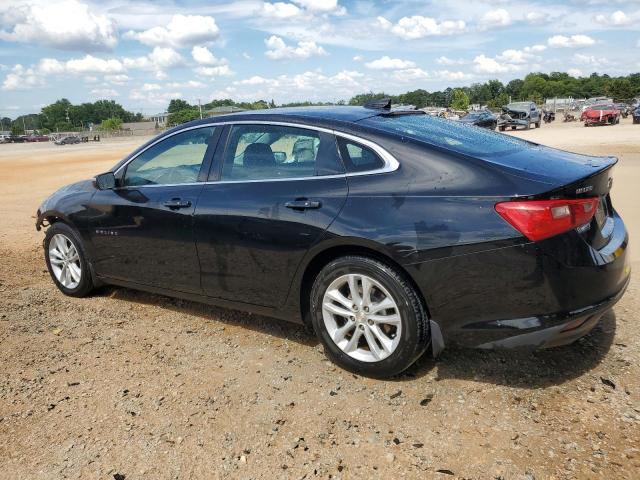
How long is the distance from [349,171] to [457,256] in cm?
88

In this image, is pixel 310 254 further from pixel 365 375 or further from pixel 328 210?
pixel 365 375

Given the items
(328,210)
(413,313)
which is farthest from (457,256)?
(328,210)

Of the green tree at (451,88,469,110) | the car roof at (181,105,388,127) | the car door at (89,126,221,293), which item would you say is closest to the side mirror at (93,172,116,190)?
the car door at (89,126,221,293)

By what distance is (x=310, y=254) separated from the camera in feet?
11.6

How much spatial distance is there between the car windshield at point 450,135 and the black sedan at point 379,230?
21 mm

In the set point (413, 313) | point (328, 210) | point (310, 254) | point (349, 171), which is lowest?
point (413, 313)

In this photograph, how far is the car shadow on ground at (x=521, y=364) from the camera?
3428 mm

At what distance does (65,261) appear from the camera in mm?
5312

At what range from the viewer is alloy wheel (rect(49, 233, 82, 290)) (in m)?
5.24

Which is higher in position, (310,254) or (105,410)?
(310,254)

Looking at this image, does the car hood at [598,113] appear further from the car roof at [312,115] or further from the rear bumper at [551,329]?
the rear bumper at [551,329]

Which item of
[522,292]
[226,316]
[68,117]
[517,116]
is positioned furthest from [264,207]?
[68,117]

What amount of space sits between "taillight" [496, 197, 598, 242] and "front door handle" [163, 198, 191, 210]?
7.42 feet

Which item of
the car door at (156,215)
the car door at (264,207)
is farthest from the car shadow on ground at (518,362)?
the car door at (156,215)
